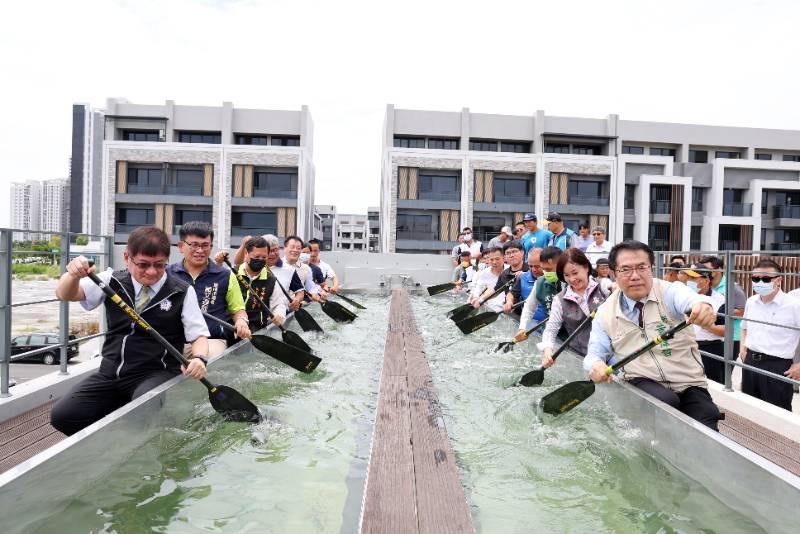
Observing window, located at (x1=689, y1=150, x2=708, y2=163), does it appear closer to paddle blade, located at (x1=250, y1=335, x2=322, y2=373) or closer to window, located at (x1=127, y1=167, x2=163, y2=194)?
window, located at (x1=127, y1=167, x2=163, y2=194)

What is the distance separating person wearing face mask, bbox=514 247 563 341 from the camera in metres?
5.62

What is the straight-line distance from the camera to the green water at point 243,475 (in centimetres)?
241

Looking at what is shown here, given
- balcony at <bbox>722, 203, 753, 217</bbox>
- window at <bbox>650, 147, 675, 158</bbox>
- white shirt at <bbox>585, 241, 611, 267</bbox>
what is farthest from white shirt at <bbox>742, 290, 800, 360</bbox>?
window at <bbox>650, 147, 675, 158</bbox>

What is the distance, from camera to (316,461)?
124 inches

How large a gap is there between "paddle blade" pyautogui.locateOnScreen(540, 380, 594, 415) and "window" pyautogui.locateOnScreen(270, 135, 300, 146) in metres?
Result: 34.9

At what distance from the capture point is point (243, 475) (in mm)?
2912

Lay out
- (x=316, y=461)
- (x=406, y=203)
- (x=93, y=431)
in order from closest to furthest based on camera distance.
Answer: (x=93, y=431) < (x=316, y=461) < (x=406, y=203)

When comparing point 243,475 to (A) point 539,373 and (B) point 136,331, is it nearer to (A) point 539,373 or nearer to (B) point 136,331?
(B) point 136,331

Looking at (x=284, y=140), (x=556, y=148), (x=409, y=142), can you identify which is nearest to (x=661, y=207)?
(x=556, y=148)

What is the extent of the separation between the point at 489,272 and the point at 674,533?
6.64 meters

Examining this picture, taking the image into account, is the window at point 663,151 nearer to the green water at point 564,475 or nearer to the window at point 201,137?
the window at point 201,137

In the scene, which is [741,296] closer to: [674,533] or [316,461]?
[674,533]

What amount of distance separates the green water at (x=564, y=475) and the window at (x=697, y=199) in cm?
3561

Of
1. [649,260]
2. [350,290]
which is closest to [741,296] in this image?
[649,260]
